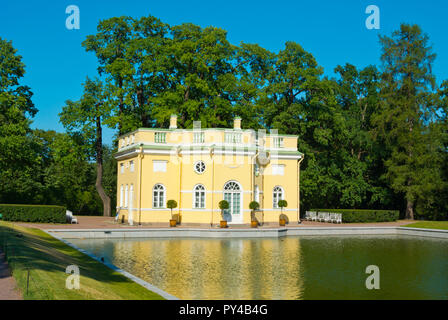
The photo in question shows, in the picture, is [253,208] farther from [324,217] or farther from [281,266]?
[281,266]

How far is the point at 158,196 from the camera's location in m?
30.2

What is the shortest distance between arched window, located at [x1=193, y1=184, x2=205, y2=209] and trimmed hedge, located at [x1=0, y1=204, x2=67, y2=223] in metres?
8.62

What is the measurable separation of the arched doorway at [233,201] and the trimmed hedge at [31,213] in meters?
10.7

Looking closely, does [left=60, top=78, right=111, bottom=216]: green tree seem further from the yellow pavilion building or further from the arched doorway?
the arched doorway

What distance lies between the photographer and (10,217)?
28188 millimetres

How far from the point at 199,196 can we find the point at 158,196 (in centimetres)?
279

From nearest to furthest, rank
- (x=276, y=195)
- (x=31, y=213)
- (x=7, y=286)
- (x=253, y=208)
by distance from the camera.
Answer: (x=7, y=286)
(x=31, y=213)
(x=253, y=208)
(x=276, y=195)

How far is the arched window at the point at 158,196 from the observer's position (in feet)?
98.8

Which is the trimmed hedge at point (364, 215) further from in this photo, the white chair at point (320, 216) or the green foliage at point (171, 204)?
the green foliage at point (171, 204)

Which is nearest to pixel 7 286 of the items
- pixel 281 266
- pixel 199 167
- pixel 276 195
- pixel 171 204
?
pixel 281 266
